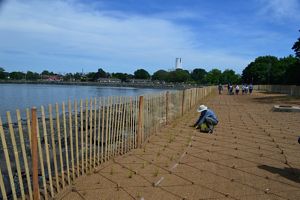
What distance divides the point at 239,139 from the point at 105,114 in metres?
5.27

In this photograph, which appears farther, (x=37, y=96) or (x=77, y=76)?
(x=77, y=76)

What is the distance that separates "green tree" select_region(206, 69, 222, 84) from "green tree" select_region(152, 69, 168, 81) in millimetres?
30976

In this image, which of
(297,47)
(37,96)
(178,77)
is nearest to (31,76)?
(178,77)

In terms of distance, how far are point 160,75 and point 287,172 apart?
176865 millimetres

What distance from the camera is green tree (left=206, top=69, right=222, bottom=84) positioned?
145625mm

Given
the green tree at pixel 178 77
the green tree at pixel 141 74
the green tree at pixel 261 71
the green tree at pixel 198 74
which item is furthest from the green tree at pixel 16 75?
the green tree at pixel 261 71

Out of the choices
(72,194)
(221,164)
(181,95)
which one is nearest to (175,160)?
(221,164)

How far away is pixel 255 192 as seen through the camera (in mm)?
5668

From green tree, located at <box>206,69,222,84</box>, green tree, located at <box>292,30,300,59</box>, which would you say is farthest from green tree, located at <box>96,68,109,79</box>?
green tree, located at <box>292,30,300,59</box>

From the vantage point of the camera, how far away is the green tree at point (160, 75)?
7018 inches

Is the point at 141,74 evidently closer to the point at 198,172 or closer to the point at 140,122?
the point at 140,122

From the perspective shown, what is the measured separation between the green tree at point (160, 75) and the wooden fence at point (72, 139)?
549 ft

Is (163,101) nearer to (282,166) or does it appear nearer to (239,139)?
(239,139)

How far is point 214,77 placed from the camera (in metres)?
147
